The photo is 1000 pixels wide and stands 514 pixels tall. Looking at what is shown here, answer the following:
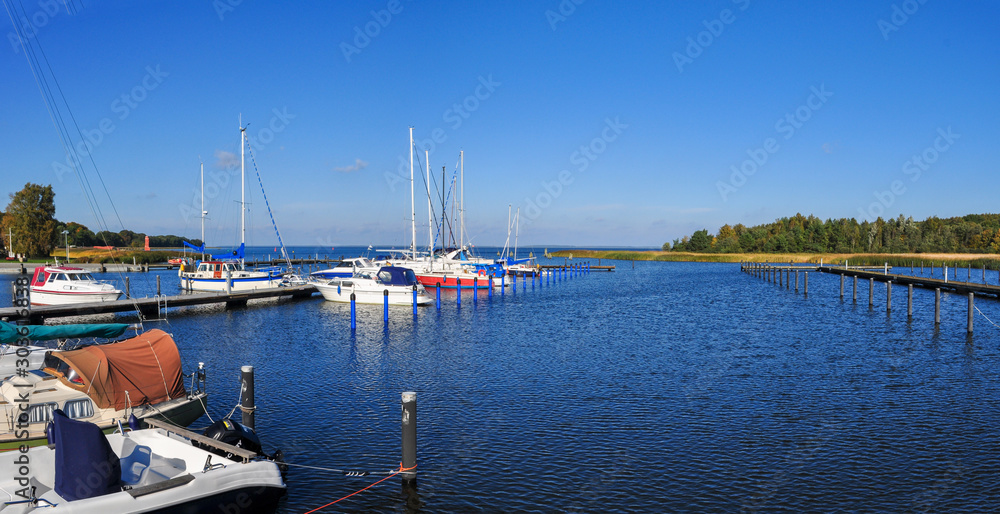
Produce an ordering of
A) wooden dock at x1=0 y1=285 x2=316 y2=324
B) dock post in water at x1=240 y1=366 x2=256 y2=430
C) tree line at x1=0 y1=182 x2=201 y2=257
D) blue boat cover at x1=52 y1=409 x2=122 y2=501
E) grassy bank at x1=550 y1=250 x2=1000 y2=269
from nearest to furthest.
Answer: blue boat cover at x1=52 y1=409 x2=122 y2=501 < dock post in water at x1=240 y1=366 x2=256 y2=430 < wooden dock at x1=0 y1=285 x2=316 y2=324 < tree line at x1=0 y1=182 x2=201 y2=257 < grassy bank at x1=550 y1=250 x2=1000 y2=269

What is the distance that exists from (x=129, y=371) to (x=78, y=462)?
4.19 meters

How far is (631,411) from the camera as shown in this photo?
16.6 meters

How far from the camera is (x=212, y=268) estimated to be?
49.3 meters

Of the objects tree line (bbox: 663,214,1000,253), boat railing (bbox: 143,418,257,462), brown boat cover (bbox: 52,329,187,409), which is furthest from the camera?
tree line (bbox: 663,214,1000,253)

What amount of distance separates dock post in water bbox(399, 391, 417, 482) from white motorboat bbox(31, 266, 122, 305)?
33.4 meters

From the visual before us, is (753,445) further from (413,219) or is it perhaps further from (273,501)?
(413,219)

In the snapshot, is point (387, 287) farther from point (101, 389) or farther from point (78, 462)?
point (78, 462)

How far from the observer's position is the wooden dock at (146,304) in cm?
3209

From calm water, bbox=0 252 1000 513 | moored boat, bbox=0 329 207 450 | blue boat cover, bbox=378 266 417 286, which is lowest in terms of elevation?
calm water, bbox=0 252 1000 513

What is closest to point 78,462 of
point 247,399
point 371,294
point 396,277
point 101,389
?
point 101,389

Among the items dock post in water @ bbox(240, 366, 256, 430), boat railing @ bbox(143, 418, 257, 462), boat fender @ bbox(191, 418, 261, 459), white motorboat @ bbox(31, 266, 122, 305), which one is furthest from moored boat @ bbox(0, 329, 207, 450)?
white motorboat @ bbox(31, 266, 122, 305)

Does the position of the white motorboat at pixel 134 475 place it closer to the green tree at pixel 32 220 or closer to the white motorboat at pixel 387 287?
the white motorboat at pixel 387 287

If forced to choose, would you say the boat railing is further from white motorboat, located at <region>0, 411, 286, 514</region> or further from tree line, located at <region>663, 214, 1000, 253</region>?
tree line, located at <region>663, 214, 1000, 253</region>

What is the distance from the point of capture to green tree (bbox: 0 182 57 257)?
95.1 metres
